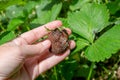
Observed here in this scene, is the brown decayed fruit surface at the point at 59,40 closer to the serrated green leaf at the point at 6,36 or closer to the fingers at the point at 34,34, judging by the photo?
the fingers at the point at 34,34

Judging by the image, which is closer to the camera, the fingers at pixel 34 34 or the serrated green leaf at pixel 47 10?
the fingers at pixel 34 34

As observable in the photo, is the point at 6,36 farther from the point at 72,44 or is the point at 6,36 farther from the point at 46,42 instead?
the point at 72,44

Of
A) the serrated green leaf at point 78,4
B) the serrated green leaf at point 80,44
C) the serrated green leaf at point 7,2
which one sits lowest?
the serrated green leaf at point 78,4

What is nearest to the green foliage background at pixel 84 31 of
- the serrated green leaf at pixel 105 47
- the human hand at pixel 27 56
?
the serrated green leaf at pixel 105 47

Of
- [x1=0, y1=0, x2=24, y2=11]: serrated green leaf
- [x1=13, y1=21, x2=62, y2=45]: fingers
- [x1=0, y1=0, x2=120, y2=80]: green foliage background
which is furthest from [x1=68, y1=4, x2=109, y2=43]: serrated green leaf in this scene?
[x1=0, y1=0, x2=24, y2=11]: serrated green leaf

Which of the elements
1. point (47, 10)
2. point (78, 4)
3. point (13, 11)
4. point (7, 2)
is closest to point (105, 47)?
point (7, 2)

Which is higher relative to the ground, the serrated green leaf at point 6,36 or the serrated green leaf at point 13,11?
the serrated green leaf at point 6,36

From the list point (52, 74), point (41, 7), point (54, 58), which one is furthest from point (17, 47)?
point (41, 7)

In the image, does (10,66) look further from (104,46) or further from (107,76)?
(107,76)
